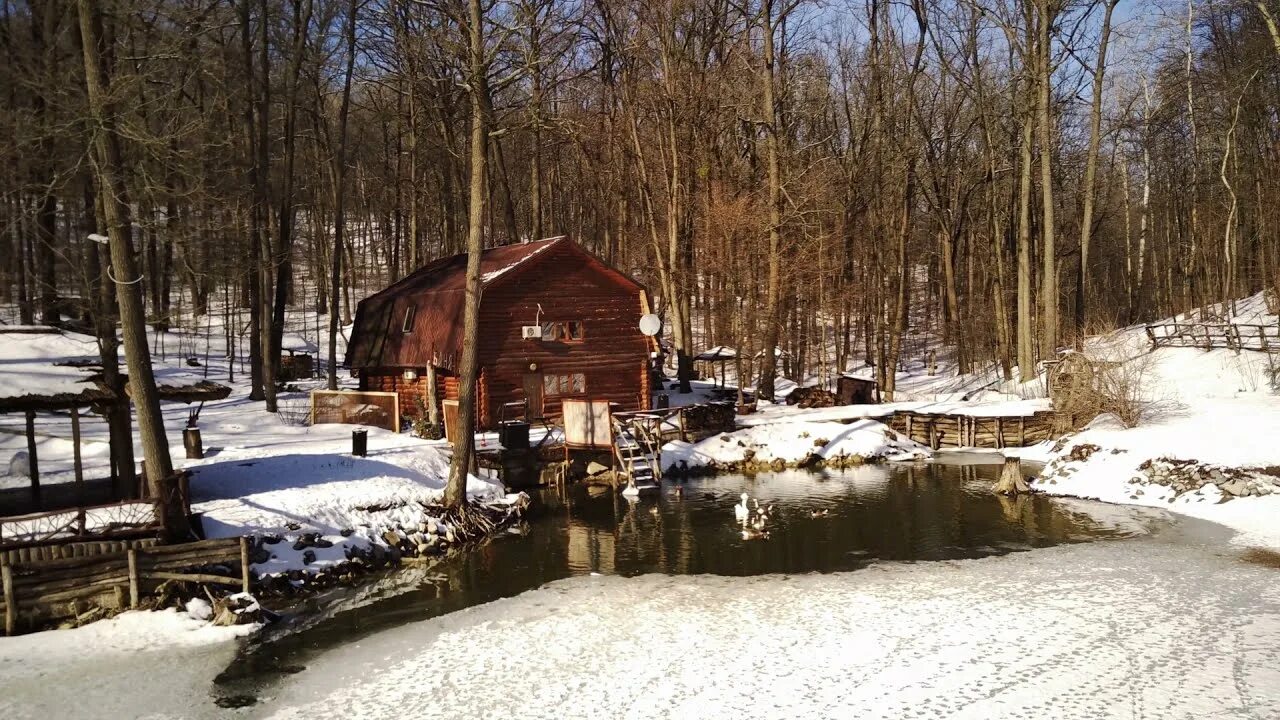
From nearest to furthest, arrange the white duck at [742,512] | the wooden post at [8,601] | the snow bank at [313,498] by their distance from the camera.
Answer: the wooden post at [8,601], the snow bank at [313,498], the white duck at [742,512]

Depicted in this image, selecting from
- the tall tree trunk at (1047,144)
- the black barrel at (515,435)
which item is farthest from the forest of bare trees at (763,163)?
the black barrel at (515,435)

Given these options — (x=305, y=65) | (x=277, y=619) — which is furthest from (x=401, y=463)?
(x=305, y=65)

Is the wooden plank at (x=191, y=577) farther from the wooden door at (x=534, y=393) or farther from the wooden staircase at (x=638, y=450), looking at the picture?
the wooden door at (x=534, y=393)

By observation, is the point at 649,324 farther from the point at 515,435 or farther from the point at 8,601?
the point at 8,601

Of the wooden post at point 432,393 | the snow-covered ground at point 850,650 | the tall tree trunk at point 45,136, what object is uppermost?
the tall tree trunk at point 45,136

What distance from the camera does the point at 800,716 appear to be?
10578 millimetres

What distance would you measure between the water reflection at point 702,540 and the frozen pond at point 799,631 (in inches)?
3.2

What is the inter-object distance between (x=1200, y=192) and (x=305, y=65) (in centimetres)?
4575

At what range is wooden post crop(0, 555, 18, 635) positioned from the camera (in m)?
13.5

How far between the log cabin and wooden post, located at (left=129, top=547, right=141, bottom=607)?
15.4 metres

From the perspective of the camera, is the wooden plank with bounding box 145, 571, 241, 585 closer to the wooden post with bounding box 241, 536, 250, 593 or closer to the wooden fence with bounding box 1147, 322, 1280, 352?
the wooden post with bounding box 241, 536, 250, 593

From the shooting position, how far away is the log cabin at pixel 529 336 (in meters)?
30.3

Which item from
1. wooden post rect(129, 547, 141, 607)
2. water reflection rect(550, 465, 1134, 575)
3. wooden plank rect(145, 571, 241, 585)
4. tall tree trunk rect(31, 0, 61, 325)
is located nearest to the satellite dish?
water reflection rect(550, 465, 1134, 575)

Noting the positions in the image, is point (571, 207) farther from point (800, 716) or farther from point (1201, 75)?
point (800, 716)
